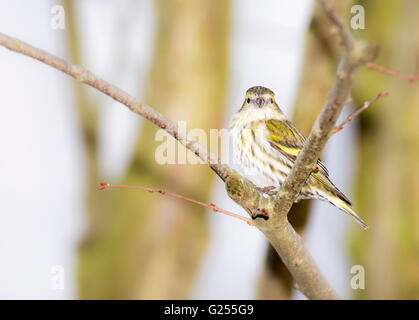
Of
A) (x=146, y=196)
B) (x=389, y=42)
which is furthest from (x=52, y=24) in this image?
(x=389, y=42)

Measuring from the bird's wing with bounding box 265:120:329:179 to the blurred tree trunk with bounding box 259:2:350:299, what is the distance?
0.30m

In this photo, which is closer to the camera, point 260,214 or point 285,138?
point 260,214

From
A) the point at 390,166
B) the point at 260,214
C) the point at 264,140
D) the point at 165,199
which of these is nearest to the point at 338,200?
the point at 264,140

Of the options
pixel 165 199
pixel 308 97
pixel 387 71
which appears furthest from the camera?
pixel 165 199

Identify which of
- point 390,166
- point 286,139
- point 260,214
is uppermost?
point 286,139

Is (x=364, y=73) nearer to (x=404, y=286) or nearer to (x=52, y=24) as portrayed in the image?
(x=404, y=286)

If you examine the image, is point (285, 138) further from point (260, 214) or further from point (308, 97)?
point (260, 214)

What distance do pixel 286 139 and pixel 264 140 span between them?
20cm

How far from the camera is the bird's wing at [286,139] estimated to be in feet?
14.6

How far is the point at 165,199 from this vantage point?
579cm

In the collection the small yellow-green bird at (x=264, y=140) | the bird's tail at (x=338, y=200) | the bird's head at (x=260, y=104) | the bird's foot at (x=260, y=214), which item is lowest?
the bird's foot at (x=260, y=214)

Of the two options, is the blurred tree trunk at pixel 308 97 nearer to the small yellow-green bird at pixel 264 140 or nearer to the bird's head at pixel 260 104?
the small yellow-green bird at pixel 264 140

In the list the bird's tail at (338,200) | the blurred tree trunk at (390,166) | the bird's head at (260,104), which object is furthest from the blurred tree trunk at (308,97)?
the blurred tree trunk at (390,166)

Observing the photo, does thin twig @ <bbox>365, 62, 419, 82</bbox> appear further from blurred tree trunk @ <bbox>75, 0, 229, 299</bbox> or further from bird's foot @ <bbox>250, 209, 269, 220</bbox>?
blurred tree trunk @ <bbox>75, 0, 229, 299</bbox>
